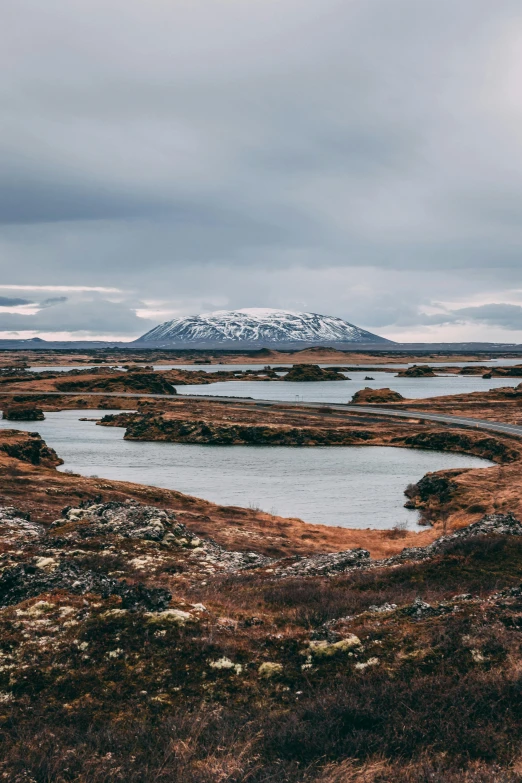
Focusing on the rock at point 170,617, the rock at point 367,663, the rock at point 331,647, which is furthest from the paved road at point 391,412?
the rock at point 170,617

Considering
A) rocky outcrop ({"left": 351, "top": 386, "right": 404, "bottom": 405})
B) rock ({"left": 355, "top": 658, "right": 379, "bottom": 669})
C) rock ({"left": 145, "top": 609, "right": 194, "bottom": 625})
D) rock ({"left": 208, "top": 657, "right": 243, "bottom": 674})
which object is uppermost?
rocky outcrop ({"left": 351, "top": 386, "right": 404, "bottom": 405})

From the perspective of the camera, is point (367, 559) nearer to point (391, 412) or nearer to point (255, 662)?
point (255, 662)

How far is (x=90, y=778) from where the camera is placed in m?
7.88

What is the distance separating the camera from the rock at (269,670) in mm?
10750

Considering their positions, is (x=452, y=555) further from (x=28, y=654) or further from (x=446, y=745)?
(x=28, y=654)

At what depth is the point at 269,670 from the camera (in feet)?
35.7

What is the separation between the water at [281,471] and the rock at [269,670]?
35234 millimetres

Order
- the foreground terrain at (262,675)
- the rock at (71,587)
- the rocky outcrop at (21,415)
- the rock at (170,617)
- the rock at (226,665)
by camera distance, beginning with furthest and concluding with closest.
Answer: the rocky outcrop at (21,415), the rock at (71,587), the rock at (170,617), the rock at (226,665), the foreground terrain at (262,675)

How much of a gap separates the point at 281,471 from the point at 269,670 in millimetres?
61232

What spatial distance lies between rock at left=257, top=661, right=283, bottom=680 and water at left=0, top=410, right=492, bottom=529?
116ft

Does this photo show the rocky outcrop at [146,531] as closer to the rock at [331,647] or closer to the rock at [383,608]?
the rock at [383,608]

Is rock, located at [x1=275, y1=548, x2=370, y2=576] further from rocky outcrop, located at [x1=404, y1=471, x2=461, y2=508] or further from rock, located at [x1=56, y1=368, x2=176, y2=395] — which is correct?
rock, located at [x1=56, y1=368, x2=176, y2=395]

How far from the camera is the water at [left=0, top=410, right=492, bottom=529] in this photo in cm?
5206

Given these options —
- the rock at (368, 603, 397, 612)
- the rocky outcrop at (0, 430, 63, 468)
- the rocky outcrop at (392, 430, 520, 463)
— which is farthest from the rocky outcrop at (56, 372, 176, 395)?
the rock at (368, 603, 397, 612)
